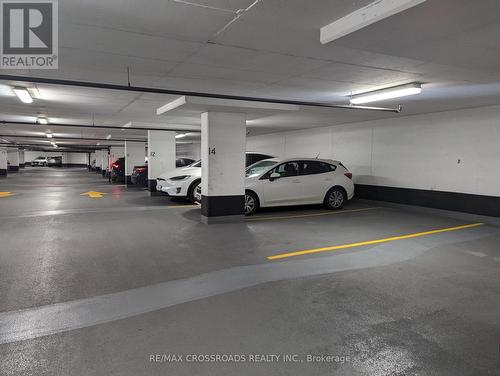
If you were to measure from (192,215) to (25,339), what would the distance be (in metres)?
6.24

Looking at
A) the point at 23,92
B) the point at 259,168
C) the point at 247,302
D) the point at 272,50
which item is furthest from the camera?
the point at 259,168

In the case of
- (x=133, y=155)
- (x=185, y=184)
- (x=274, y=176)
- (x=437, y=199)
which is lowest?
(x=437, y=199)

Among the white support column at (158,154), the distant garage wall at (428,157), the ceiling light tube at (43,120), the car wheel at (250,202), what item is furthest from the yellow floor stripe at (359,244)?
the ceiling light tube at (43,120)

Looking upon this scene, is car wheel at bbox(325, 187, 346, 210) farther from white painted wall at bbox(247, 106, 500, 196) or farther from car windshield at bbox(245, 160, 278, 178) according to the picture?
car windshield at bbox(245, 160, 278, 178)

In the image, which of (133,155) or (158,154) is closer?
(158,154)

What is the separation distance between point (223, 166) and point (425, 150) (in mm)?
5780

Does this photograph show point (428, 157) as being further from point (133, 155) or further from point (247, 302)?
point (133, 155)

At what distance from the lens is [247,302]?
3592 mm

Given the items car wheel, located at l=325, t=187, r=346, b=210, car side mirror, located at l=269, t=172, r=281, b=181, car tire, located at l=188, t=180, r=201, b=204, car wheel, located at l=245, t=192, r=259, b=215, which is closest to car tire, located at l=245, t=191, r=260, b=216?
car wheel, located at l=245, t=192, r=259, b=215

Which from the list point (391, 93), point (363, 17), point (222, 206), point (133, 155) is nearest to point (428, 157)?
point (391, 93)

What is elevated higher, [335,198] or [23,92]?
[23,92]

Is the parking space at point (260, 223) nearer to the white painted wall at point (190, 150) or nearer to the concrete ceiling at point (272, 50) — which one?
the concrete ceiling at point (272, 50)

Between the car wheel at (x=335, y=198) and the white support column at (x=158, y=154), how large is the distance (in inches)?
260

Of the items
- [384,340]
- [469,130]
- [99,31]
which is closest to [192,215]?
[99,31]
